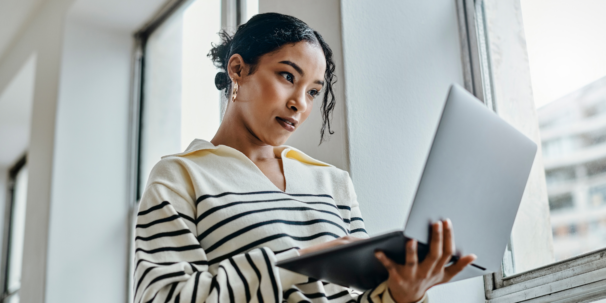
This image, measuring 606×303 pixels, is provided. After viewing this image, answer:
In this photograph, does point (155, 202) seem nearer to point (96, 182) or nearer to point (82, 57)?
point (96, 182)

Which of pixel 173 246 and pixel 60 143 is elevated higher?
pixel 60 143

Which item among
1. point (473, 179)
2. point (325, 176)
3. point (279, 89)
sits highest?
point (279, 89)

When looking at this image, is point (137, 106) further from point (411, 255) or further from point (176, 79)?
point (411, 255)

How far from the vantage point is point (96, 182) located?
A: 264 centimetres

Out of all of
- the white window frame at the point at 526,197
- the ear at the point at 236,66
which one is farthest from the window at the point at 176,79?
the ear at the point at 236,66

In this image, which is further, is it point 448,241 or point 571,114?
point 571,114

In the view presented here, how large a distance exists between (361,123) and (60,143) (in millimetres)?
1710

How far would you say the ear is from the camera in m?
1.11

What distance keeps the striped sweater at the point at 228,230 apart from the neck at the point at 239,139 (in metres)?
0.05

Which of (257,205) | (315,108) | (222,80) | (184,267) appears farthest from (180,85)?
(184,267)

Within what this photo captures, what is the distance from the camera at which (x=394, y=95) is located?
144cm

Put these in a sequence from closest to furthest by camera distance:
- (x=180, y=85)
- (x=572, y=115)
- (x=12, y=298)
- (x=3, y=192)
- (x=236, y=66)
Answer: (x=236, y=66), (x=572, y=115), (x=180, y=85), (x=12, y=298), (x=3, y=192)

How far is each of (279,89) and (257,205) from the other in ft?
0.69

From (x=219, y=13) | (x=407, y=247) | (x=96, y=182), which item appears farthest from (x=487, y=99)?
(x=96, y=182)
